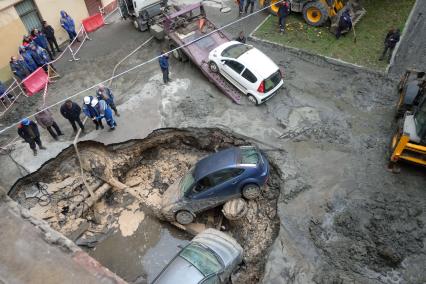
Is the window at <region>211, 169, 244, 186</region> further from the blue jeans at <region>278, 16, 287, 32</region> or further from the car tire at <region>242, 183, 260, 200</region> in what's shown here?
the blue jeans at <region>278, 16, 287, 32</region>

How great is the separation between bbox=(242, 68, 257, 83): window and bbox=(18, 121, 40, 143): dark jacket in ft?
23.6

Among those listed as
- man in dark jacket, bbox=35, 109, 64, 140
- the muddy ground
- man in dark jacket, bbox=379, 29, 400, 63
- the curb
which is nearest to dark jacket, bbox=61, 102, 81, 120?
man in dark jacket, bbox=35, 109, 64, 140

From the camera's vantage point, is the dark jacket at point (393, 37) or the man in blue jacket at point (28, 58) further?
the man in blue jacket at point (28, 58)

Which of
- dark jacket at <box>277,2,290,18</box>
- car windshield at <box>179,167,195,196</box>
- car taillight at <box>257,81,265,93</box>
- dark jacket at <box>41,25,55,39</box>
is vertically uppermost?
dark jacket at <box>41,25,55,39</box>

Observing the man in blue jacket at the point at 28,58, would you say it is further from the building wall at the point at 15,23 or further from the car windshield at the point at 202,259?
the car windshield at the point at 202,259

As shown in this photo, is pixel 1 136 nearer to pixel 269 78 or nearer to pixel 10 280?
pixel 10 280

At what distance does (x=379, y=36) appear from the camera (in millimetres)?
15414

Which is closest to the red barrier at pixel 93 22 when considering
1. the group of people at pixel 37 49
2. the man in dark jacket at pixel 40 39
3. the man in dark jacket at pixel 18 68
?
the group of people at pixel 37 49

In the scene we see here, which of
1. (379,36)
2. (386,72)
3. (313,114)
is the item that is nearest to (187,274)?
(313,114)

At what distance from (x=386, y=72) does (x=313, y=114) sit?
158 inches

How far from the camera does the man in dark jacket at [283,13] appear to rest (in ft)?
51.2

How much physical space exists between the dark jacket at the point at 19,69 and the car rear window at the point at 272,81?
9938 millimetres

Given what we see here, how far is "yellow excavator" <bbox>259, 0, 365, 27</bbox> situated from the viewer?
51.6ft

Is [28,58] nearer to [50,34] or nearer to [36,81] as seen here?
[36,81]
